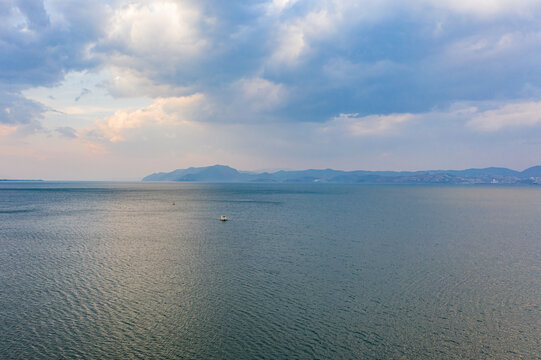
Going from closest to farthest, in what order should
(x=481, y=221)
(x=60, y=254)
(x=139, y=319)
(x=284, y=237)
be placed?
1. (x=139, y=319)
2. (x=60, y=254)
3. (x=284, y=237)
4. (x=481, y=221)

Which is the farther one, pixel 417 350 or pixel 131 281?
pixel 131 281

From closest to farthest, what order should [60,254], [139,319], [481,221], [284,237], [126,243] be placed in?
[139,319] → [60,254] → [126,243] → [284,237] → [481,221]

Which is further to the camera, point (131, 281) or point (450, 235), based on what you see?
point (450, 235)

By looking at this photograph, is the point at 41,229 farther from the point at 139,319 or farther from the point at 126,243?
the point at 139,319

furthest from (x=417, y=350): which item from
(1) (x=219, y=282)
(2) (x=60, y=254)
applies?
(2) (x=60, y=254)

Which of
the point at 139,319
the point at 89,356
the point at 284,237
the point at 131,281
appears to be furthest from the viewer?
the point at 284,237

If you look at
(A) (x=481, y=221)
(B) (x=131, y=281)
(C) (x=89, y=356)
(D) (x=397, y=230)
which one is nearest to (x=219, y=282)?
(B) (x=131, y=281)

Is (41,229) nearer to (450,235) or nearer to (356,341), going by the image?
(356,341)

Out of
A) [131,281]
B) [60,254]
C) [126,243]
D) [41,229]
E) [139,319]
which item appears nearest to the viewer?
[139,319]
